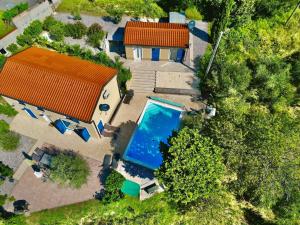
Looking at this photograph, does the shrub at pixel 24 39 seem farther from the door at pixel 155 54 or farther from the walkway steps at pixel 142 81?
the door at pixel 155 54

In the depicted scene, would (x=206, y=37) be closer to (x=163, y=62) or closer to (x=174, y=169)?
(x=163, y=62)

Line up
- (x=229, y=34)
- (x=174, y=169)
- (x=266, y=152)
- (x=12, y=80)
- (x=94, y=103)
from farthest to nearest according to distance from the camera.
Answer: (x=229, y=34) < (x=12, y=80) < (x=94, y=103) < (x=266, y=152) < (x=174, y=169)

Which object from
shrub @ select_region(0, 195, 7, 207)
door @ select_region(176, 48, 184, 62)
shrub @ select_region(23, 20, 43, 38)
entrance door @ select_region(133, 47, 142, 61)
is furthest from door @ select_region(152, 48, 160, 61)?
shrub @ select_region(0, 195, 7, 207)

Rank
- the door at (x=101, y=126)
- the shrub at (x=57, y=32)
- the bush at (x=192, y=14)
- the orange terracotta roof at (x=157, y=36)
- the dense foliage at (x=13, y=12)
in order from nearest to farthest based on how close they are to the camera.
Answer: the door at (x=101, y=126)
the orange terracotta roof at (x=157, y=36)
the dense foliage at (x=13, y=12)
the shrub at (x=57, y=32)
the bush at (x=192, y=14)

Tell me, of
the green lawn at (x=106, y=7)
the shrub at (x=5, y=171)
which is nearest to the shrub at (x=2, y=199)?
the shrub at (x=5, y=171)

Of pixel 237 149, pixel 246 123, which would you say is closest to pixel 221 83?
pixel 246 123
